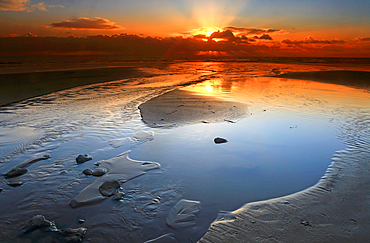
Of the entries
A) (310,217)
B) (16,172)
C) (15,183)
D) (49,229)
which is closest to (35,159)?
(16,172)

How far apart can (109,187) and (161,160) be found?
1431 millimetres

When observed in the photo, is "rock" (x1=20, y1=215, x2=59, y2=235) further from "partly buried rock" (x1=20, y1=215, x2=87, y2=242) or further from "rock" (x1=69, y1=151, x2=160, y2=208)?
"rock" (x1=69, y1=151, x2=160, y2=208)

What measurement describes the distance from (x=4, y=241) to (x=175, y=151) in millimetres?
3498

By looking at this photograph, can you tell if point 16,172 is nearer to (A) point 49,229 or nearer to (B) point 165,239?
(A) point 49,229

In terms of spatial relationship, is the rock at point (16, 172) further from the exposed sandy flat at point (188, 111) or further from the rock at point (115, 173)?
the exposed sandy flat at point (188, 111)

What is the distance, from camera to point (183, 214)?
314cm

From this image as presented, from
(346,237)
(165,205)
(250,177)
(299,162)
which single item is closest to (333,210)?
(346,237)

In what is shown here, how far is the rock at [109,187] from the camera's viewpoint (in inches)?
143

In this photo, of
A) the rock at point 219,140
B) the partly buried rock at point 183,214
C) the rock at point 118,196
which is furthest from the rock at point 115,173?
the rock at point 219,140

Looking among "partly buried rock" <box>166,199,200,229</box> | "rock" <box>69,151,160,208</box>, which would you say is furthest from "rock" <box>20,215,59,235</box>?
"partly buried rock" <box>166,199,200,229</box>

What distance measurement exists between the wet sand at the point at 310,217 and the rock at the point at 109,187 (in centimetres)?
183

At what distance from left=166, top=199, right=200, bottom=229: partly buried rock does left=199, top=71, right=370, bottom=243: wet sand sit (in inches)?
13.6

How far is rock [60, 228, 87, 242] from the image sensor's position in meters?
2.68

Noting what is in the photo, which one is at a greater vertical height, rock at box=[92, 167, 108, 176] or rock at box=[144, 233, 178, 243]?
rock at box=[144, 233, 178, 243]
